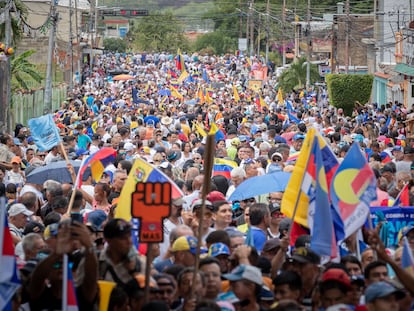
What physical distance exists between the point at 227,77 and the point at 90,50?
8827 mm

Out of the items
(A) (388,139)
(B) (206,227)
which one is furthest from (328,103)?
(B) (206,227)

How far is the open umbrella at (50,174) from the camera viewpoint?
15.6m

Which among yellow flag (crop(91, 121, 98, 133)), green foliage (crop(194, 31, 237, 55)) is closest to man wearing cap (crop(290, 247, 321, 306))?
yellow flag (crop(91, 121, 98, 133))

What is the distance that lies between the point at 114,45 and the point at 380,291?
126 m

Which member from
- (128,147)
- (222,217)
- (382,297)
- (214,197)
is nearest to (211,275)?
(382,297)

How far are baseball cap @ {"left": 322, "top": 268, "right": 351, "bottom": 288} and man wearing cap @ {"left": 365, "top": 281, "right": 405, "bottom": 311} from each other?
0.43m

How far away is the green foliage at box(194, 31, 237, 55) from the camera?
134025 millimetres

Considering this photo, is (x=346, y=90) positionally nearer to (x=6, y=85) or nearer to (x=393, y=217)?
(x=6, y=85)

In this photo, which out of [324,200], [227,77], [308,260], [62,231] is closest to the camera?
[62,231]

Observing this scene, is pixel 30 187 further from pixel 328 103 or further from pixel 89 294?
pixel 328 103

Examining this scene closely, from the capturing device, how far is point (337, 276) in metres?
8.36

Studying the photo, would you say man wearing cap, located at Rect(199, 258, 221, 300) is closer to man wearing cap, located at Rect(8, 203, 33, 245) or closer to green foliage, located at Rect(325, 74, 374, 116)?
man wearing cap, located at Rect(8, 203, 33, 245)

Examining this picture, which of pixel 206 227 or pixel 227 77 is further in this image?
pixel 227 77

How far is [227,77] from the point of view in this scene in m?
80.7
